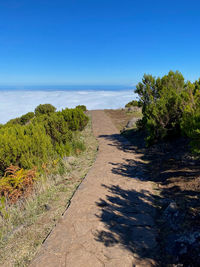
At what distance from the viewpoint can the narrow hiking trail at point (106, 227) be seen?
2774mm

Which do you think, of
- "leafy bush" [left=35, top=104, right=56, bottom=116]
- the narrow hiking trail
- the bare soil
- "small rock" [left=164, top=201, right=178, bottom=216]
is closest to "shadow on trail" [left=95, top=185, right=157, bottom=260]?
the narrow hiking trail

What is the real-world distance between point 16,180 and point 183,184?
4.47 metres

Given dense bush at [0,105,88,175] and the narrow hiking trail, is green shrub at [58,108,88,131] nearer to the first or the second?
dense bush at [0,105,88,175]

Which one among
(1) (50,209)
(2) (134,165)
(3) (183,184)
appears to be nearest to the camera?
(1) (50,209)

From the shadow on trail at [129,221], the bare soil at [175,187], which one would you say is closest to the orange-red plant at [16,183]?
the shadow on trail at [129,221]

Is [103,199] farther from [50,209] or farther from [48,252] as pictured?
[48,252]

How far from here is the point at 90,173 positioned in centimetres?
598

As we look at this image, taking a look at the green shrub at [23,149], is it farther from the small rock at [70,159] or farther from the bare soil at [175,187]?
the bare soil at [175,187]

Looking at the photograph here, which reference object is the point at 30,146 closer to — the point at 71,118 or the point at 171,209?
the point at 171,209

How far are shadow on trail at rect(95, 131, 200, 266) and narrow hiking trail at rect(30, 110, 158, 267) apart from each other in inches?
0.6

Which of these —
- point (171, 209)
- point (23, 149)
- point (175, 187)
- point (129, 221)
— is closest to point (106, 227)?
point (129, 221)

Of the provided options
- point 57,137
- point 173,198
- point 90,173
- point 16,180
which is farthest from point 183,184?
point 57,137

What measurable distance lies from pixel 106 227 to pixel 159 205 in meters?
1.44

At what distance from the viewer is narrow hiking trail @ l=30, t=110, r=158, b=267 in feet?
9.10
